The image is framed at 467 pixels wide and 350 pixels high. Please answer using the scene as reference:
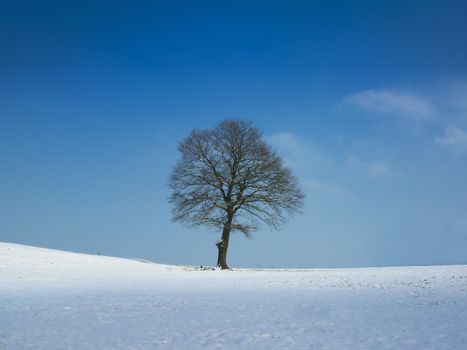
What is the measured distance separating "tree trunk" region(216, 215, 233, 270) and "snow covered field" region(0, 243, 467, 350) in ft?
41.1

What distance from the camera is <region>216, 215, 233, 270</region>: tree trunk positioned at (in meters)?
36.3

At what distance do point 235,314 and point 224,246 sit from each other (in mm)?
23720

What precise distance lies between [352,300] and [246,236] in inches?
838

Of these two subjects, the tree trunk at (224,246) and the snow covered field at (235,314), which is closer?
the snow covered field at (235,314)

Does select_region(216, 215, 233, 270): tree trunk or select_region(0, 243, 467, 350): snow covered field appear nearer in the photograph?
select_region(0, 243, 467, 350): snow covered field

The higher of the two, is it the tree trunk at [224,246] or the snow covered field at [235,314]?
the tree trunk at [224,246]

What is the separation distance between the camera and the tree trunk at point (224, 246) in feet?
119

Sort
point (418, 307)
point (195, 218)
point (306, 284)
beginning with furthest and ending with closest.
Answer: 1. point (195, 218)
2. point (306, 284)
3. point (418, 307)

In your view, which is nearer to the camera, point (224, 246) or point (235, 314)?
point (235, 314)

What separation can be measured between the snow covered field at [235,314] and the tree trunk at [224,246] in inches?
494

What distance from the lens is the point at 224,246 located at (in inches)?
1431

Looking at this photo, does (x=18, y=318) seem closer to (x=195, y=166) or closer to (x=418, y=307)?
(x=418, y=307)

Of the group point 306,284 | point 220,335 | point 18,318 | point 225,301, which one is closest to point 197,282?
point 306,284

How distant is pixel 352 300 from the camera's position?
1561 centimetres
